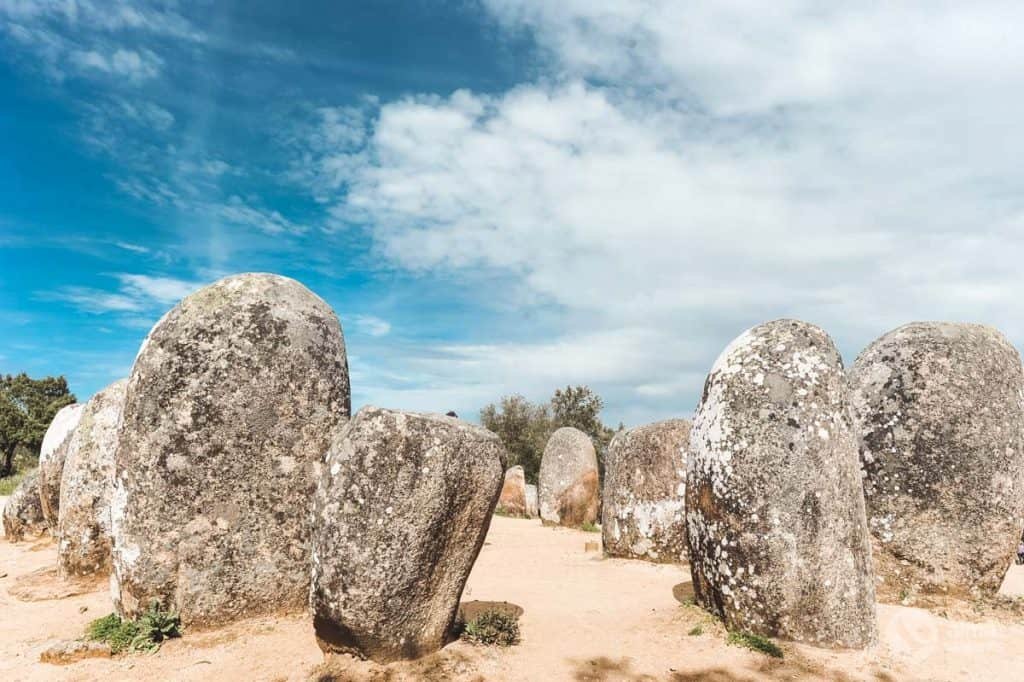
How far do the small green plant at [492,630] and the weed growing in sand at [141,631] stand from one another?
9.47 feet

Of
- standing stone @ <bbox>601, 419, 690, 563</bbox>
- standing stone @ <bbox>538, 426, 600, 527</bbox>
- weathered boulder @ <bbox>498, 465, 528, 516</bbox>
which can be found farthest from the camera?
weathered boulder @ <bbox>498, 465, 528, 516</bbox>

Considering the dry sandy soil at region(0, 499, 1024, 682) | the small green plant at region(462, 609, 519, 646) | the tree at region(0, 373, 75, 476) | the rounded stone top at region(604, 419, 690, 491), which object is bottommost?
the dry sandy soil at region(0, 499, 1024, 682)

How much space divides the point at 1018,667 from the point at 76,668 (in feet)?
30.0

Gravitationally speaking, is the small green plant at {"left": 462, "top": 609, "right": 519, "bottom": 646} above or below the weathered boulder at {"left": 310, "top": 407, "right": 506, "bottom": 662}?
below

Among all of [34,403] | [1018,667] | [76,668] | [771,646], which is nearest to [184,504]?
[76,668]

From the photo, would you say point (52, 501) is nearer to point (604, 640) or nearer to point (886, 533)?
point (604, 640)

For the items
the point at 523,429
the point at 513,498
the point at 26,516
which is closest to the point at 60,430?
the point at 26,516

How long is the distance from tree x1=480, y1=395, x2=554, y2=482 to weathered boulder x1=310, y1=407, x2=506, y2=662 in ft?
88.3

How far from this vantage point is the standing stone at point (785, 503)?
6.36 meters

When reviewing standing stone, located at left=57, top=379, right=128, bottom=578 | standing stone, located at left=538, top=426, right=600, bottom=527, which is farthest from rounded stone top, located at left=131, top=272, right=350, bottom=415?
standing stone, located at left=538, top=426, right=600, bottom=527

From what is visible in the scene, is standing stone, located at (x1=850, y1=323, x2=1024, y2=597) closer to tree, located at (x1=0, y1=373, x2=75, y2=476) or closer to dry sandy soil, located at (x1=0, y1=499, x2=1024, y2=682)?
dry sandy soil, located at (x1=0, y1=499, x2=1024, y2=682)

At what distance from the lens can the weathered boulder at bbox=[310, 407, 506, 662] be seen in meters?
5.50

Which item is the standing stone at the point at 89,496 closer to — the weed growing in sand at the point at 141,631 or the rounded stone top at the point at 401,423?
the weed growing in sand at the point at 141,631

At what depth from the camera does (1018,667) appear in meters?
6.62
